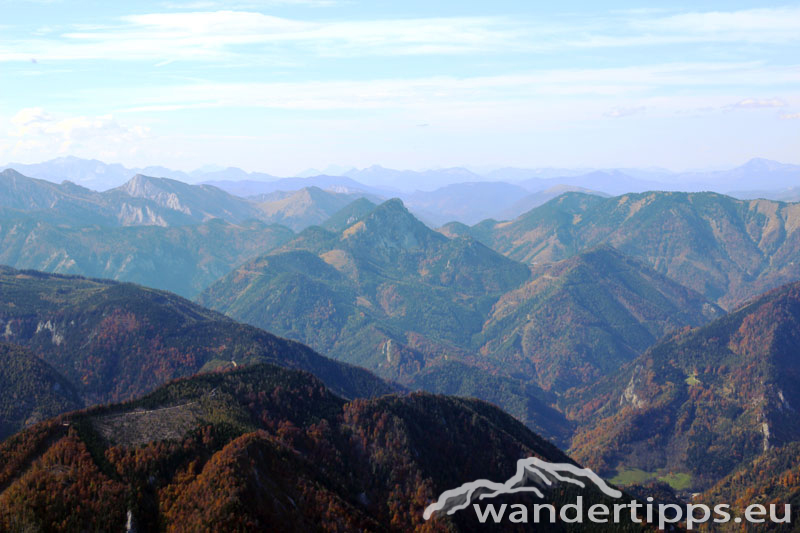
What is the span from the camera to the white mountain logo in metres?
126

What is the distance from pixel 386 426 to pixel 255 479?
45764 mm

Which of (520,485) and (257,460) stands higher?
(257,460)

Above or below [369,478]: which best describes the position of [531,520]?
below

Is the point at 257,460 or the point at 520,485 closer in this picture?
the point at 257,460

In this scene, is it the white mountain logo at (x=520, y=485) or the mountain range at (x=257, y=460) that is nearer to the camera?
the mountain range at (x=257, y=460)

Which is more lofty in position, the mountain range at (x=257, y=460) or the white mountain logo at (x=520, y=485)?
the mountain range at (x=257, y=460)

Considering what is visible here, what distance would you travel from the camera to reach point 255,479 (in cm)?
9919

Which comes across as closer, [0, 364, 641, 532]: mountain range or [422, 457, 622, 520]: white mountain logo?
[0, 364, 641, 532]: mountain range

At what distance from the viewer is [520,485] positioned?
139 metres

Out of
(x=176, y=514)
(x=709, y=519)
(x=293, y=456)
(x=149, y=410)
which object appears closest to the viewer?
(x=176, y=514)

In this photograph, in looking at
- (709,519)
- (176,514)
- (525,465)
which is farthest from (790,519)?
(176,514)

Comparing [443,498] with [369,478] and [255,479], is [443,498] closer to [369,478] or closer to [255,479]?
[369,478]

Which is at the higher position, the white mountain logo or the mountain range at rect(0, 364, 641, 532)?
the mountain range at rect(0, 364, 641, 532)

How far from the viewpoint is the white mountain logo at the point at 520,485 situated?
12594 centimetres
